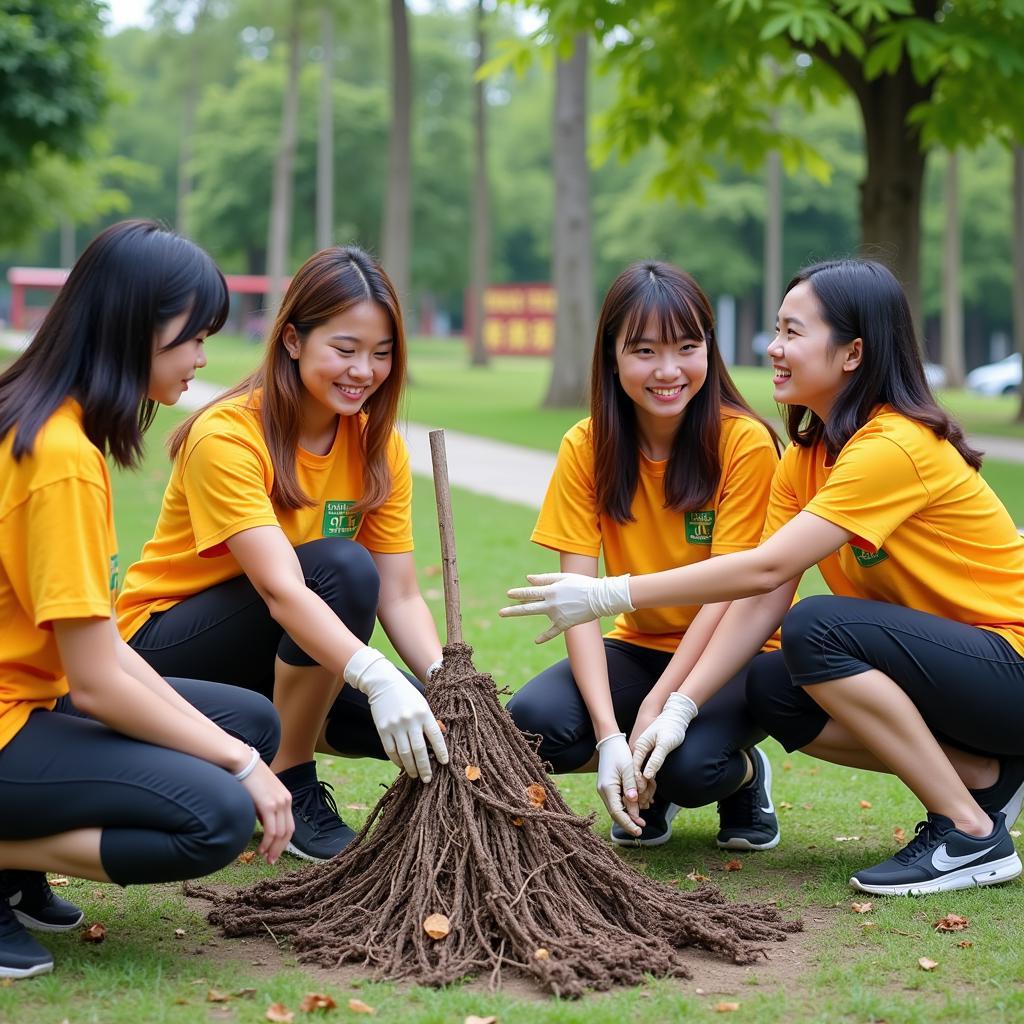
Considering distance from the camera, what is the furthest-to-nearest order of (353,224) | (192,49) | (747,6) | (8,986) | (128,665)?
(353,224)
(192,49)
(747,6)
(128,665)
(8,986)

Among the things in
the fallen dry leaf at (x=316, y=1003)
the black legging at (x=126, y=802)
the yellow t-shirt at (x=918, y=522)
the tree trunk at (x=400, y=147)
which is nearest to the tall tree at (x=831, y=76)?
the yellow t-shirt at (x=918, y=522)

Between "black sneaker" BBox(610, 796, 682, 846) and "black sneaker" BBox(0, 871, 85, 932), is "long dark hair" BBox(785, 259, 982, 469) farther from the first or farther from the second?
"black sneaker" BBox(0, 871, 85, 932)

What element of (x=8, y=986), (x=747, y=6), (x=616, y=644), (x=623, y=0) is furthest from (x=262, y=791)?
(x=623, y=0)

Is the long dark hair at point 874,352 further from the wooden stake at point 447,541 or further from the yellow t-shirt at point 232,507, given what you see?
the yellow t-shirt at point 232,507

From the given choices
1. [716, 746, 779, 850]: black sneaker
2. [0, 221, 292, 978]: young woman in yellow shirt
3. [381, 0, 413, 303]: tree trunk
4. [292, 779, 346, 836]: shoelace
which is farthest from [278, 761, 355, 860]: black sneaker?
[381, 0, 413, 303]: tree trunk

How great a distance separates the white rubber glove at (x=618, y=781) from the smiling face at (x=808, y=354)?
3.08ft

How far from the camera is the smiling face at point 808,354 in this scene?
3.39m

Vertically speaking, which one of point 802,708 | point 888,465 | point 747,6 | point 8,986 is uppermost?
point 747,6

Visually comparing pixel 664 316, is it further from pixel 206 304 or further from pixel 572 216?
pixel 572 216

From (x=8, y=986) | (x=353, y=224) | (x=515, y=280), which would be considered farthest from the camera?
(x=515, y=280)

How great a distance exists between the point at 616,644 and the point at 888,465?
96 cm

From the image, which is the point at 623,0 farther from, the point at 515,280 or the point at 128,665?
the point at 515,280

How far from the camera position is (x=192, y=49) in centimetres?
4019

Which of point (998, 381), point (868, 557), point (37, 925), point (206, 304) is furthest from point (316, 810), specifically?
point (998, 381)
